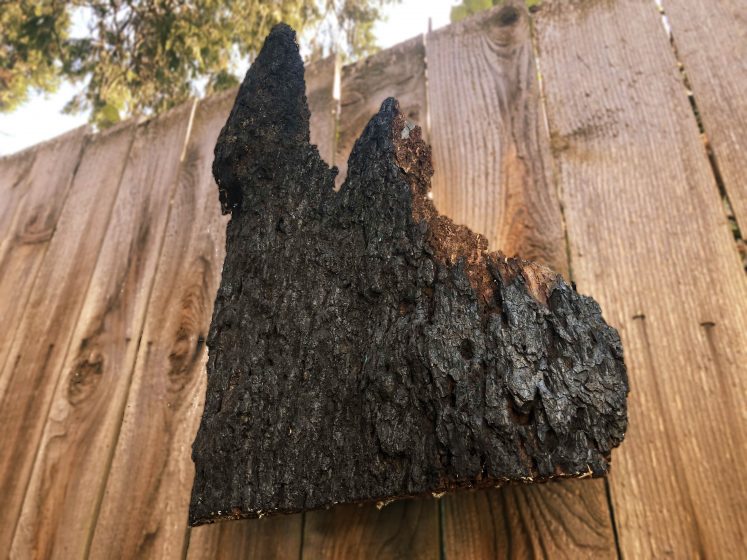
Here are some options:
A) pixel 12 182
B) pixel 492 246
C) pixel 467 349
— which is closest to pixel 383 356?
pixel 467 349

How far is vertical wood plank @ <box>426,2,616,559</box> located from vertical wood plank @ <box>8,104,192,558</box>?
0.99 m

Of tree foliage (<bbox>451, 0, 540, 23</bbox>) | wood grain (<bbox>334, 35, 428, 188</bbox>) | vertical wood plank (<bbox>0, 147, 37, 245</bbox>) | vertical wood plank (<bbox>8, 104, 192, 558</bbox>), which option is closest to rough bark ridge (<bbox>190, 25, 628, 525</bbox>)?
wood grain (<bbox>334, 35, 428, 188</bbox>)

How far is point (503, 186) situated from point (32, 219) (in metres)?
1.84

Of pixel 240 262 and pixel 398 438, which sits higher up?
pixel 240 262

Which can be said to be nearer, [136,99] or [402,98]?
[402,98]

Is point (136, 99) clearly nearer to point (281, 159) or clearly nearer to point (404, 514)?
point (281, 159)

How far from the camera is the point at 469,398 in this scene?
1011 millimetres

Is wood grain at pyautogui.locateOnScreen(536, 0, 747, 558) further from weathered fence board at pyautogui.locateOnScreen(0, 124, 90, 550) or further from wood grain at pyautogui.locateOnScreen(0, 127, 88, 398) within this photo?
wood grain at pyautogui.locateOnScreen(0, 127, 88, 398)

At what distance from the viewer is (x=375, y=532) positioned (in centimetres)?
131

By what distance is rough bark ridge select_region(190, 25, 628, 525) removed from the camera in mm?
994

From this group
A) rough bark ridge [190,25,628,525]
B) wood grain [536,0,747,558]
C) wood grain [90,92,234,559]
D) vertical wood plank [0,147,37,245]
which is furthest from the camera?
vertical wood plank [0,147,37,245]

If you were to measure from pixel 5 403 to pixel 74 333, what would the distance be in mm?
300

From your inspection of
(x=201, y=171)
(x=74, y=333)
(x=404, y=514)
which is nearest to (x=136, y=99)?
(x=201, y=171)

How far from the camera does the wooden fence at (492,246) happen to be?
121 cm
